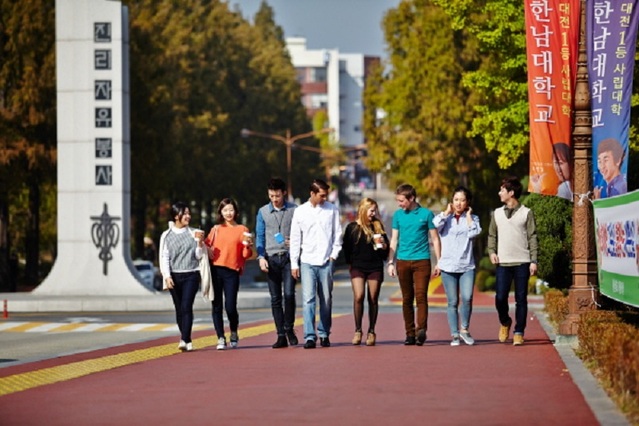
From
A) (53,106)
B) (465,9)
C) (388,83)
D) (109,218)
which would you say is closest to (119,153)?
(109,218)

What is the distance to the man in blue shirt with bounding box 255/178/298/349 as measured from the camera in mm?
21219

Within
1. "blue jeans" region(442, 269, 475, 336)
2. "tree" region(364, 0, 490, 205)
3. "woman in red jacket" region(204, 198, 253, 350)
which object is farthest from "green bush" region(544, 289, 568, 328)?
"tree" region(364, 0, 490, 205)

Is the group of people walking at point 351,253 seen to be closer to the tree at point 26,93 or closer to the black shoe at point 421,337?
the black shoe at point 421,337

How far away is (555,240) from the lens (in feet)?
83.6

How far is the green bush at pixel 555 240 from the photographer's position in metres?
25.4

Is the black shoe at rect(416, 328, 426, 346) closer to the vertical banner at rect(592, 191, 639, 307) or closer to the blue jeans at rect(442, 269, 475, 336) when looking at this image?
the blue jeans at rect(442, 269, 475, 336)

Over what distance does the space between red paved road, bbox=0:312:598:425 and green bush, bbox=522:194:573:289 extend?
460cm

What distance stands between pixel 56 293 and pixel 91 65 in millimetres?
6189

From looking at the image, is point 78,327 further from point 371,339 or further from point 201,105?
point 201,105

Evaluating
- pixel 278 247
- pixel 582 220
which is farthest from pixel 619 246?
pixel 278 247

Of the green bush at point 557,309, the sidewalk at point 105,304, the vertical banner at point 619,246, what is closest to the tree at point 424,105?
the sidewalk at point 105,304

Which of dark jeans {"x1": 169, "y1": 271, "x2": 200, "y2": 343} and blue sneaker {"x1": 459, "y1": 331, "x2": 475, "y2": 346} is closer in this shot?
blue sneaker {"x1": 459, "y1": 331, "x2": 475, "y2": 346}

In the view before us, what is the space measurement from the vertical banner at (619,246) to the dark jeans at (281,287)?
3.69m

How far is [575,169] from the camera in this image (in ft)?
69.5
